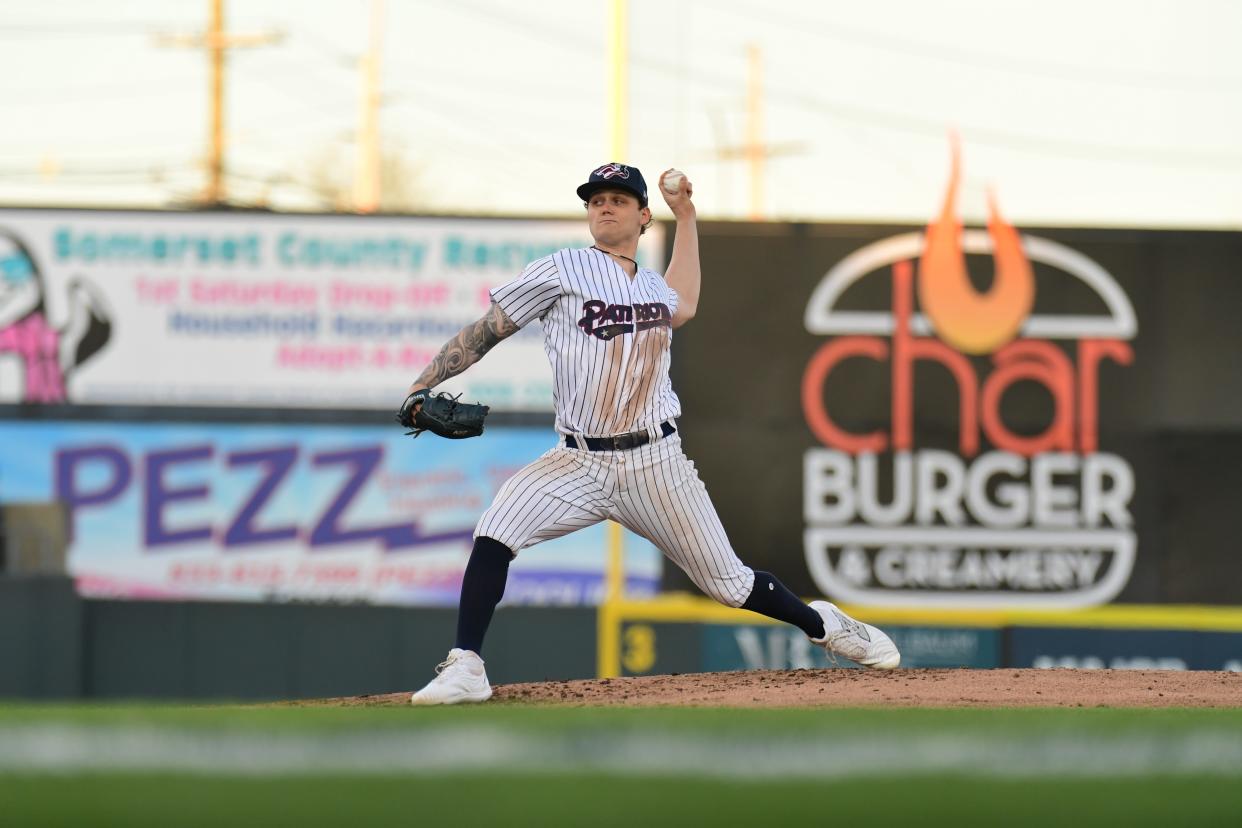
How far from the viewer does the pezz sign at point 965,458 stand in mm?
12547

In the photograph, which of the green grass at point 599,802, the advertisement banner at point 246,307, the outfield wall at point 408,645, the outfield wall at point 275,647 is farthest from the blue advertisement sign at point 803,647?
the green grass at point 599,802

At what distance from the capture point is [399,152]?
107ft

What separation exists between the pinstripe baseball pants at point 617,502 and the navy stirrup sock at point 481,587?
40mm

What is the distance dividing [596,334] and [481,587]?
77 centimetres

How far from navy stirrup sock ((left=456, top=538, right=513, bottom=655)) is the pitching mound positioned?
0.28 m

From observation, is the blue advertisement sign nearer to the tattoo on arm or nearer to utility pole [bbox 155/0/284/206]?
the tattoo on arm

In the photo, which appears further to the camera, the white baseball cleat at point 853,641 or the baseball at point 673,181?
the white baseball cleat at point 853,641

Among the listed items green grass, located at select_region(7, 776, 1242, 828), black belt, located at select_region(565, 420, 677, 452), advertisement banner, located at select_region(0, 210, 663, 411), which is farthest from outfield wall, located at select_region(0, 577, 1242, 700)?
green grass, located at select_region(7, 776, 1242, 828)

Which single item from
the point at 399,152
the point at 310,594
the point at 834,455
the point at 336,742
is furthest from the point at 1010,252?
the point at 399,152

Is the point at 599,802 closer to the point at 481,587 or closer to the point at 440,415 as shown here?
the point at 481,587

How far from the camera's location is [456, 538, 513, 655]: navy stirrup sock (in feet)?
17.5

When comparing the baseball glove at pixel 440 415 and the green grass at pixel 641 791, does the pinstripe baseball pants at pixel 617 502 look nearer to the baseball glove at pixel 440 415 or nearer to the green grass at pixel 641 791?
the baseball glove at pixel 440 415

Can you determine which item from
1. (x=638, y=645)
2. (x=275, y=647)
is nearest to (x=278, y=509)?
(x=275, y=647)

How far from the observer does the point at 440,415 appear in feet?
17.7
